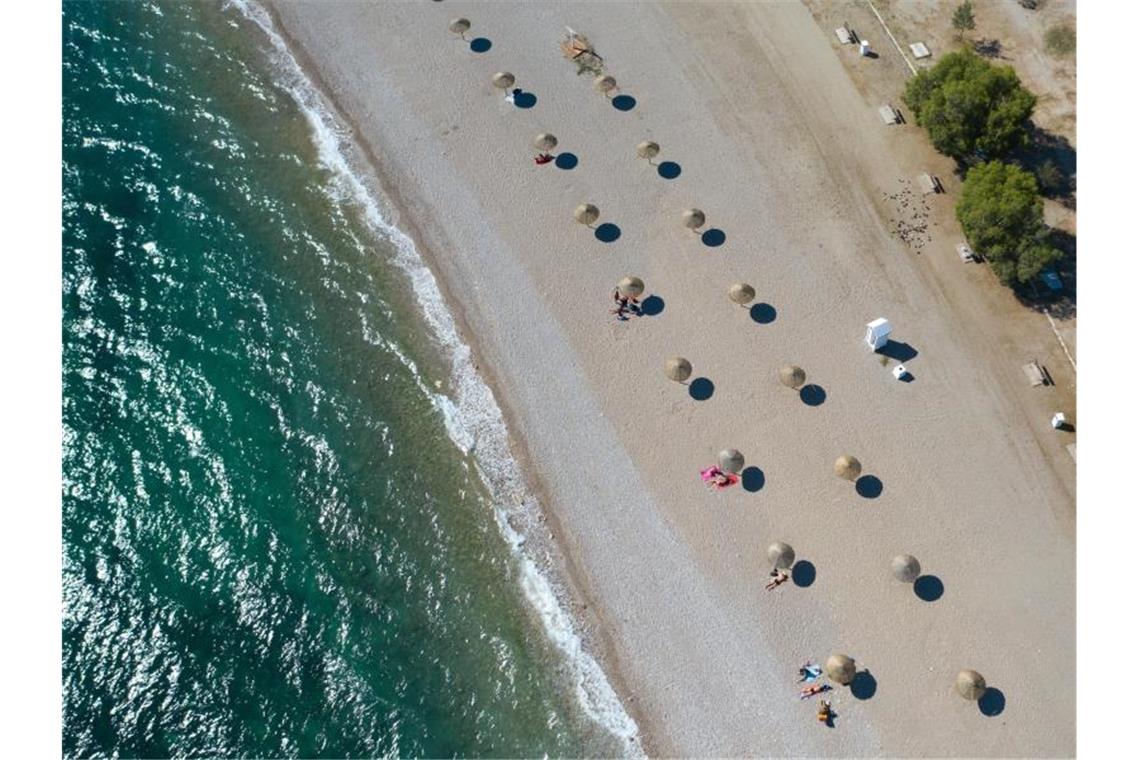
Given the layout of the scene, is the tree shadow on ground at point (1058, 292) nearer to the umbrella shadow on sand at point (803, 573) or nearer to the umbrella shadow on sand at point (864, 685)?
the umbrella shadow on sand at point (803, 573)

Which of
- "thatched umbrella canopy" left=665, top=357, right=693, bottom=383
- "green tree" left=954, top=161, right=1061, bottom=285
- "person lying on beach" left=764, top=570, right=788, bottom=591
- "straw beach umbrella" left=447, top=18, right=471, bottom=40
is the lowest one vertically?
"person lying on beach" left=764, top=570, right=788, bottom=591

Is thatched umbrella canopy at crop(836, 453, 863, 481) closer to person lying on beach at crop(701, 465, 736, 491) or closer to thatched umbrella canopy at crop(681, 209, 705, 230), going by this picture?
person lying on beach at crop(701, 465, 736, 491)

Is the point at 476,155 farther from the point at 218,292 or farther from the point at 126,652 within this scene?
the point at 126,652

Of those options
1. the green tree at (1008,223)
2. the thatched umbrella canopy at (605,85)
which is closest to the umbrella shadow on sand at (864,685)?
the green tree at (1008,223)

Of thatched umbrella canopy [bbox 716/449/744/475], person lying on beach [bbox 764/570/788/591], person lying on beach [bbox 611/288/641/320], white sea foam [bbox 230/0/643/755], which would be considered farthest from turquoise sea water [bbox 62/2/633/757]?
thatched umbrella canopy [bbox 716/449/744/475]

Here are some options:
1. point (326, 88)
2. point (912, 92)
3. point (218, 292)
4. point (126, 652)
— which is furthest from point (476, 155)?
point (126, 652)

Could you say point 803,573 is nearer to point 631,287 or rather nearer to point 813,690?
point 813,690
